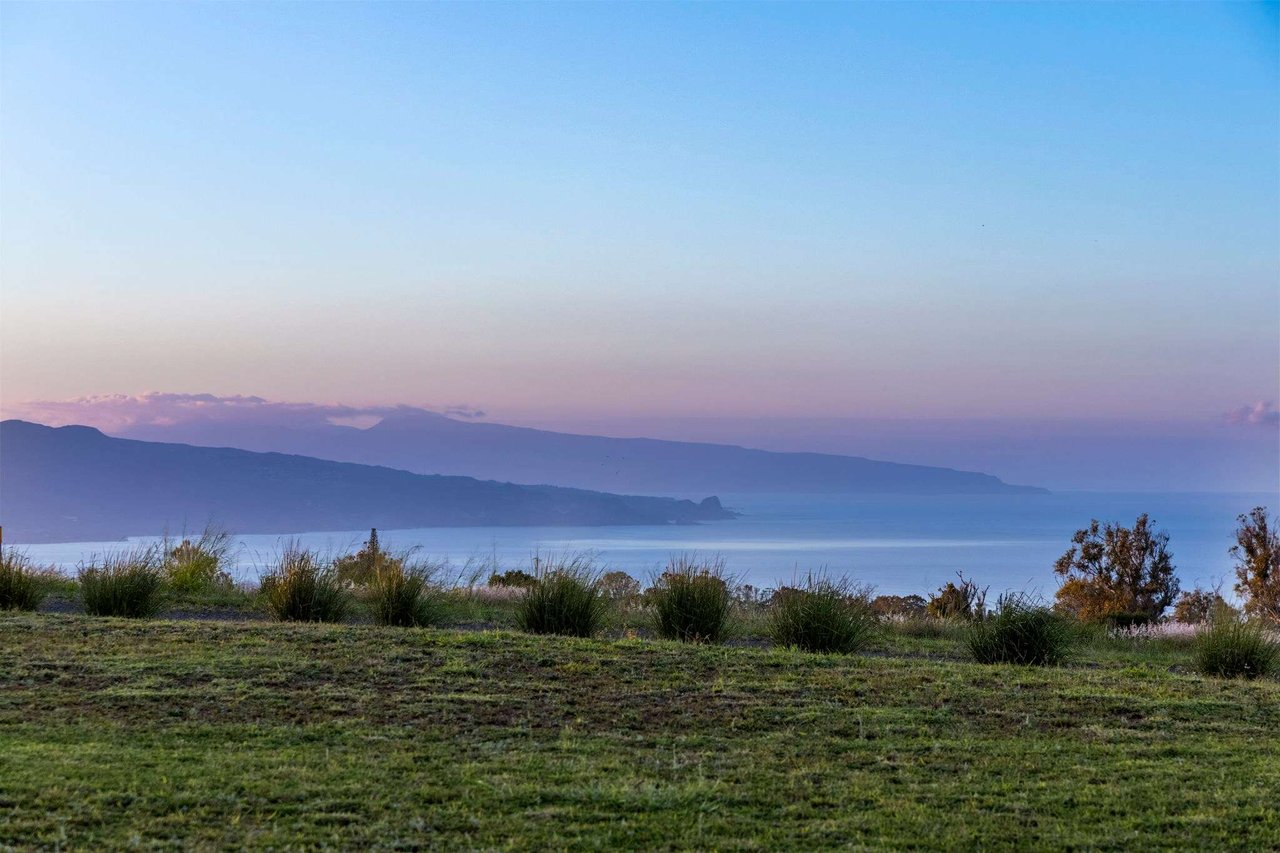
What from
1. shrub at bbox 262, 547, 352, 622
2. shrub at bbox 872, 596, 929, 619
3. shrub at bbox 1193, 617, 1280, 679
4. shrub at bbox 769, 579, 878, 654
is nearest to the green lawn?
shrub at bbox 1193, 617, 1280, 679

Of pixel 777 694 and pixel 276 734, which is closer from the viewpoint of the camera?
pixel 276 734

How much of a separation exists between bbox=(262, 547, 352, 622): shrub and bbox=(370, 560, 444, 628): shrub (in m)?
0.41

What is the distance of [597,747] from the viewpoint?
6.04 meters

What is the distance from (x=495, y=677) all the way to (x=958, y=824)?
13.4 ft

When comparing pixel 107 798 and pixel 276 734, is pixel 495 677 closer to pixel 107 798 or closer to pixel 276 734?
pixel 276 734

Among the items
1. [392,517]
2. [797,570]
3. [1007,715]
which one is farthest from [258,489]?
[1007,715]

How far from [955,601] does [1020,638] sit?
6.20 metres

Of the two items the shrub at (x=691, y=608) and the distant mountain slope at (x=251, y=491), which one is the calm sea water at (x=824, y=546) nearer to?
the shrub at (x=691, y=608)

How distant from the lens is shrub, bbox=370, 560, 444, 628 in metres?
11.8

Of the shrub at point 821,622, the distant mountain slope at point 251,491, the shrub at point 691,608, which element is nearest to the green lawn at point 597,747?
the shrub at point 821,622

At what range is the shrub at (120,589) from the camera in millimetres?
12094

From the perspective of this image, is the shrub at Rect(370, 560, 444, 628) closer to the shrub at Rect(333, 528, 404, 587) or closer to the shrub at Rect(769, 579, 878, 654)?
the shrub at Rect(333, 528, 404, 587)

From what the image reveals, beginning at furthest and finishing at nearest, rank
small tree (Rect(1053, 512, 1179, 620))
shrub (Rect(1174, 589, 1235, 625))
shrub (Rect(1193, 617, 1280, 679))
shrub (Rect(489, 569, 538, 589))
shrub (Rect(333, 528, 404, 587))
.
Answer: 1. small tree (Rect(1053, 512, 1179, 620))
2. shrub (Rect(1174, 589, 1235, 625))
3. shrub (Rect(489, 569, 538, 589))
4. shrub (Rect(333, 528, 404, 587))
5. shrub (Rect(1193, 617, 1280, 679))

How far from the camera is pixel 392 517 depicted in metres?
60.1
